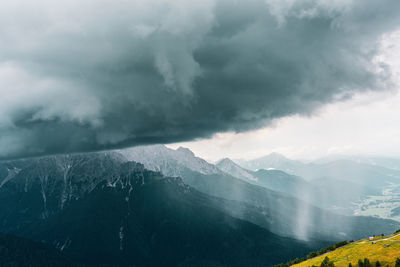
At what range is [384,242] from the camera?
588 ft

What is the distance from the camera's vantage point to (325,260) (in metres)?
179

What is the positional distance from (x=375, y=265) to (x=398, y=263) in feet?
36.5

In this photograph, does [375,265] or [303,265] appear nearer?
[375,265]

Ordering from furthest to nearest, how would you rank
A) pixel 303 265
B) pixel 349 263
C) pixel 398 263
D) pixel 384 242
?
pixel 303 265
pixel 384 242
pixel 349 263
pixel 398 263

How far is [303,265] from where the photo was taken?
19362cm

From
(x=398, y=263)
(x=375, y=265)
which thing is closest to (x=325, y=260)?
(x=375, y=265)

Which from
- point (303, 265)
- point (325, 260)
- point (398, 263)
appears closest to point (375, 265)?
point (398, 263)

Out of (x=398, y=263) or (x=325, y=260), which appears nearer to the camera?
(x=398, y=263)

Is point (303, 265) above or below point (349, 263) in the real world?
below

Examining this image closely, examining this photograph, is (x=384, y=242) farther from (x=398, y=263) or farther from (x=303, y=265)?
(x=303, y=265)

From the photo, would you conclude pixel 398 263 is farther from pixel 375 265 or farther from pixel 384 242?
pixel 384 242

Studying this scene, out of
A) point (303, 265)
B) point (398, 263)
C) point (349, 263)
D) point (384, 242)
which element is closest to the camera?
point (398, 263)

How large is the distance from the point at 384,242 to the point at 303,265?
5102 centimetres

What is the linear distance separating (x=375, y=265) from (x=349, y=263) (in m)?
12.5
